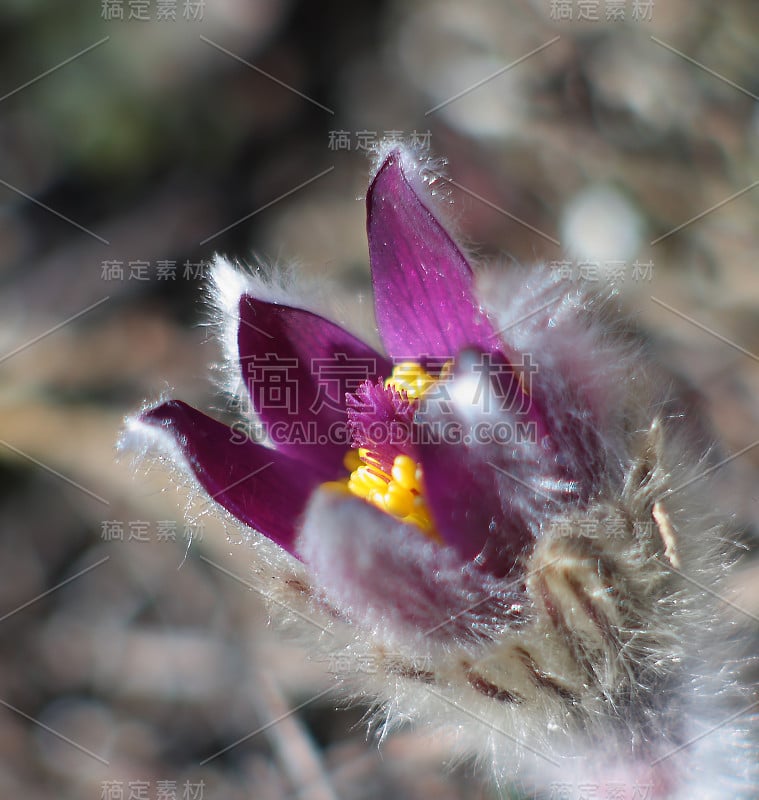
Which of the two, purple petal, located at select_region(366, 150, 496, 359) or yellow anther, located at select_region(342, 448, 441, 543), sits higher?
purple petal, located at select_region(366, 150, 496, 359)

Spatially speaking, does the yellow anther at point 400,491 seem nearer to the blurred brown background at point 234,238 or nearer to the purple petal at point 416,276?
the purple petal at point 416,276

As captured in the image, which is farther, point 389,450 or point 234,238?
point 234,238

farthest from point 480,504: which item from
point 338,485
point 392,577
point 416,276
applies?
point 416,276

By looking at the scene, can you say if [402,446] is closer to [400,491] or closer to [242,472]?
[400,491]

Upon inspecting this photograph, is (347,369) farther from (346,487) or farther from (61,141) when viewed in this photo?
(61,141)

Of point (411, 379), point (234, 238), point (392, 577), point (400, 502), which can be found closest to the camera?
point (392, 577)

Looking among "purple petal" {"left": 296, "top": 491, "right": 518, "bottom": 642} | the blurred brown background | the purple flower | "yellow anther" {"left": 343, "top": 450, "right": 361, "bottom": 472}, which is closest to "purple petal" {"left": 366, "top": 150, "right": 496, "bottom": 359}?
the purple flower

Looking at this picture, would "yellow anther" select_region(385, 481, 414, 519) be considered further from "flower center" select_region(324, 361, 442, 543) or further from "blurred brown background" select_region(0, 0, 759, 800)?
"blurred brown background" select_region(0, 0, 759, 800)
